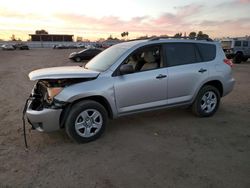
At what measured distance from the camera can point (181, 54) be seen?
5906 mm

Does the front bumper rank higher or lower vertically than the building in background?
lower

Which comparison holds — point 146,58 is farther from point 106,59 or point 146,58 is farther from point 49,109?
point 49,109

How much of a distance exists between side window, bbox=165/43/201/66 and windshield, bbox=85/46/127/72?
3.17 feet

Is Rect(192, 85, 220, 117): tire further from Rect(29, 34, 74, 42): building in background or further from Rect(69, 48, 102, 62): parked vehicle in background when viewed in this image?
Rect(29, 34, 74, 42): building in background

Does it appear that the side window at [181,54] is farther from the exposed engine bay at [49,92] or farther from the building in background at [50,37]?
the building in background at [50,37]

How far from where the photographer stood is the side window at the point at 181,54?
18.8ft

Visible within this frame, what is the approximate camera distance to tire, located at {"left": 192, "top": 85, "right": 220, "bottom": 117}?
6.15 meters

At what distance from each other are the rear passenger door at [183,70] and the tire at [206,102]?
0.24 m

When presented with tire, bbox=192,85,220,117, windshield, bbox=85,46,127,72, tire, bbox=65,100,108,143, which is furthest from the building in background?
tire, bbox=65,100,108,143

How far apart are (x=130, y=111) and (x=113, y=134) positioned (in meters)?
0.55

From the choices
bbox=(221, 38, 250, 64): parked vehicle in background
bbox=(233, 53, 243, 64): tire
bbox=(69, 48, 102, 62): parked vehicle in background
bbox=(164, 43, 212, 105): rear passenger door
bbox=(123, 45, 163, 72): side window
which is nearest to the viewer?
bbox=(123, 45, 163, 72): side window

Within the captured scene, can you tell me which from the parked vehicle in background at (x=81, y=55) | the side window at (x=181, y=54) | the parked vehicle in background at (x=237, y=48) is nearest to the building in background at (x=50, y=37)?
the parked vehicle in background at (x=81, y=55)

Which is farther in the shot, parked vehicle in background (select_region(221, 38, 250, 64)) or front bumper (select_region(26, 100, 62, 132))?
parked vehicle in background (select_region(221, 38, 250, 64))

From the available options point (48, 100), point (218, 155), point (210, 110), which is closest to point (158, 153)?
point (218, 155)
